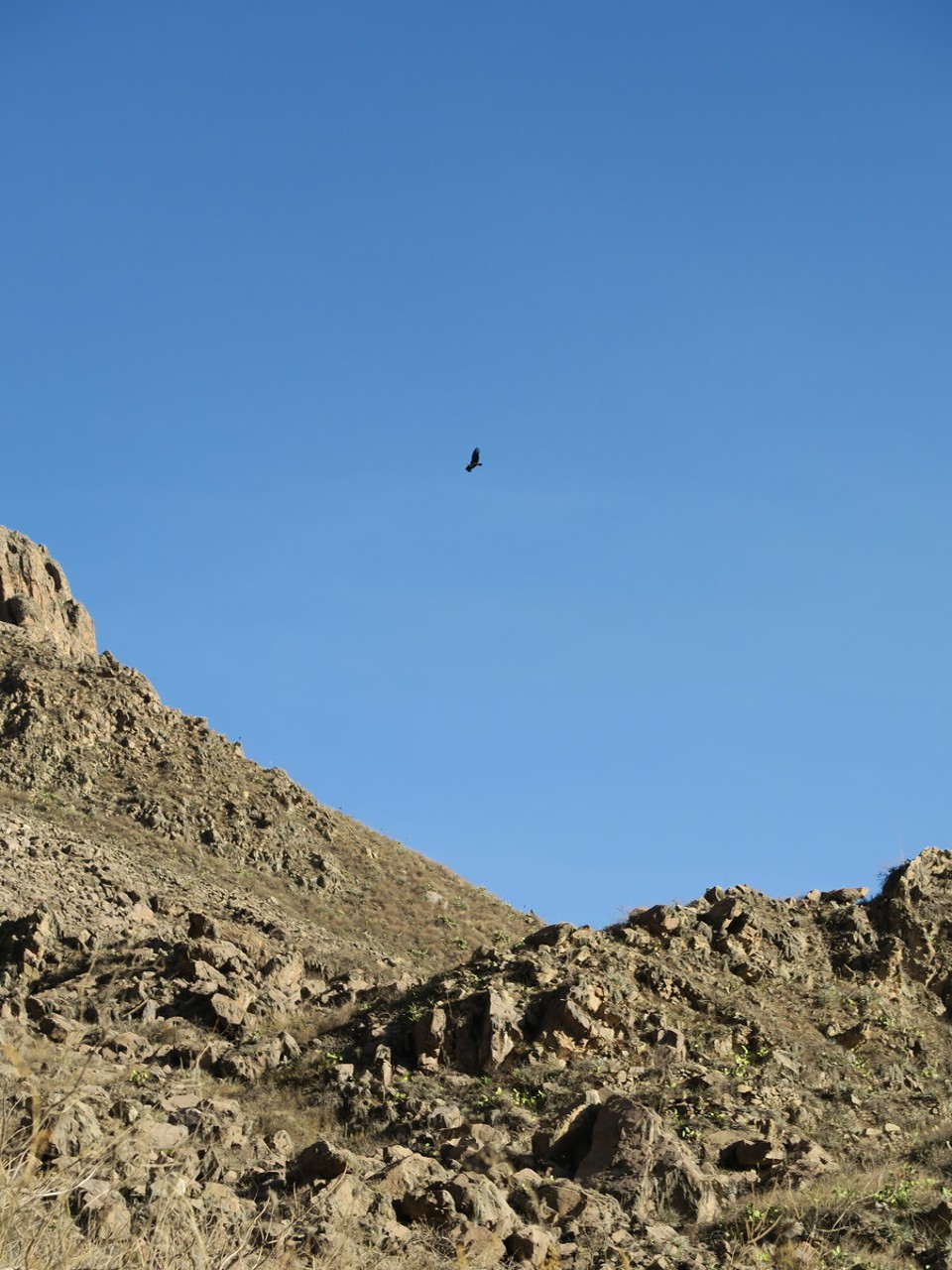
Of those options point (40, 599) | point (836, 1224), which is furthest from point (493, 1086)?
point (40, 599)

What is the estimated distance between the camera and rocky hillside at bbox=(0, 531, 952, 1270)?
12.3m

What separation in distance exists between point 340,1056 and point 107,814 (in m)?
24.5

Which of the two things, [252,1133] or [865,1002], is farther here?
[865,1002]

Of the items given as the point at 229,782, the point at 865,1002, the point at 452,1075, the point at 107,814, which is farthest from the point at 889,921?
the point at 229,782

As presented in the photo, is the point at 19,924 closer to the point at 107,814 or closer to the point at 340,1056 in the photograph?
the point at 340,1056

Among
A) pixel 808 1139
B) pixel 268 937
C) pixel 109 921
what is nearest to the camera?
pixel 808 1139

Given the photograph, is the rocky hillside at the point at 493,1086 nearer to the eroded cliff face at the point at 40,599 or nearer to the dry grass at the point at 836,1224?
the dry grass at the point at 836,1224

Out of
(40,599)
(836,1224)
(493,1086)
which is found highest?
(40,599)

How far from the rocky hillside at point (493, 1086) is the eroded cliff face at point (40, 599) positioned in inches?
1109

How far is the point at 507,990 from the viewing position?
20.1 m

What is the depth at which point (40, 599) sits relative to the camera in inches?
2469

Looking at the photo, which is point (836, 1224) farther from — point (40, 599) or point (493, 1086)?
point (40, 599)

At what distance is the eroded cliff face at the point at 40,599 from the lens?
59.9 meters

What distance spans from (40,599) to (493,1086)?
50.0 metres
